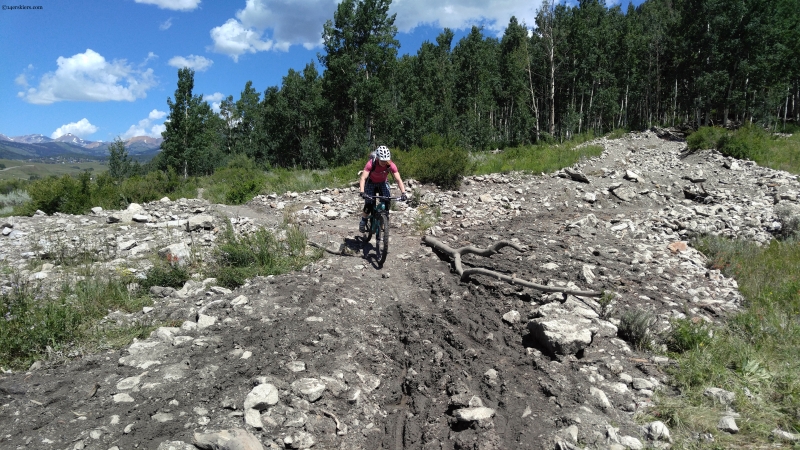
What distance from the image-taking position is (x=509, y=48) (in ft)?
160

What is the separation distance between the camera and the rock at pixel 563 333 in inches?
167

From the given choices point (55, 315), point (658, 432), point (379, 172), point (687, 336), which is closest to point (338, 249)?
point (379, 172)

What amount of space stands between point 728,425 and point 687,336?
1383 mm

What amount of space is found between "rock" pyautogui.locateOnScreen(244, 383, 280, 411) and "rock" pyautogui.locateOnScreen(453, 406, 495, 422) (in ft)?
5.30

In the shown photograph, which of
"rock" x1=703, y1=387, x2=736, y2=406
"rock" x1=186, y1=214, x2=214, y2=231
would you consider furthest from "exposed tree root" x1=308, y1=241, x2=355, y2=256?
"rock" x1=703, y1=387, x2=736, y2=406

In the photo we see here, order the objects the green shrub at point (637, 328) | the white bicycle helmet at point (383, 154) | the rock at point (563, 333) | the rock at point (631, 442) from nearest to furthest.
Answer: the rock at point (631, 442), the rock at point (563, 333), the green shrub at point (637, 328), the white bicycle helmet at point (383, 154)

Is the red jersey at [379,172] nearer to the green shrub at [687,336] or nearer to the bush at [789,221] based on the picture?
the green shrub at [687,336]

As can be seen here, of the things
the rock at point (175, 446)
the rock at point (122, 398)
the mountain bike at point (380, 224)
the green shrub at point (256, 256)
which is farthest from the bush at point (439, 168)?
the rock at point (175, 446)

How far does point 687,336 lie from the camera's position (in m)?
4.33

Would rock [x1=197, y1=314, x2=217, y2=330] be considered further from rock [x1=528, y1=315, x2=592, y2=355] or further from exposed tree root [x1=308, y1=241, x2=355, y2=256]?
rock [x1=528, y1=315, x2=592, y2=355]

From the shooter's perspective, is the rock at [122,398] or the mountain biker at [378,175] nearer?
the rock at [122,398]

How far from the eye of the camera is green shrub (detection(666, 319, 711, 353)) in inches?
169

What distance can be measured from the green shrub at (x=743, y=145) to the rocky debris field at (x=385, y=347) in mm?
8442

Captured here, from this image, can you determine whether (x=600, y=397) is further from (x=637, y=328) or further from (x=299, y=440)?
(x=299, y=440)
